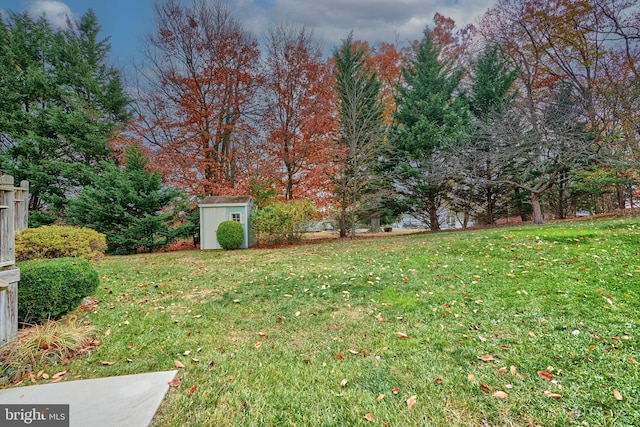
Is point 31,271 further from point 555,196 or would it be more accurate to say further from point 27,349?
point 555,196

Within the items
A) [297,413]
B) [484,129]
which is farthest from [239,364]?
[484,129]

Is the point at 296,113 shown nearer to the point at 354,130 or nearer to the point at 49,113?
the point at 354,130

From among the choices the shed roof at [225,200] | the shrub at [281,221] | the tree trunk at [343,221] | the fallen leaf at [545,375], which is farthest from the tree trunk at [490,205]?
the fallen leaf at [545,375]

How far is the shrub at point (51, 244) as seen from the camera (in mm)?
5812

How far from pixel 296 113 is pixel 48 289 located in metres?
11.6

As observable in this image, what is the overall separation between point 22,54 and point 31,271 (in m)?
17.7

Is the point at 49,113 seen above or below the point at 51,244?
above

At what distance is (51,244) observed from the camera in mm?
6055

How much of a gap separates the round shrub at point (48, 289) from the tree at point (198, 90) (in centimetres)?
997

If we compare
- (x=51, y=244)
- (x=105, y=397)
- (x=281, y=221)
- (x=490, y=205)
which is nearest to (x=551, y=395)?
(x=105, y=397)

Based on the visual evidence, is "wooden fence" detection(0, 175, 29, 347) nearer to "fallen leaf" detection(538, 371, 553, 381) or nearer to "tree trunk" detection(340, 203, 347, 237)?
"fallen leaf" detection(538, 371, 553, 381)

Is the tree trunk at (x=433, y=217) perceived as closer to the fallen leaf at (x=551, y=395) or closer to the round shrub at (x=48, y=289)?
the fallen leaf at (x=551, y=395)

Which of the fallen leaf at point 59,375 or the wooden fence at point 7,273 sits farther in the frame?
the wooden fence at point 7,273

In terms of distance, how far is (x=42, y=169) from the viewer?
528 inches
